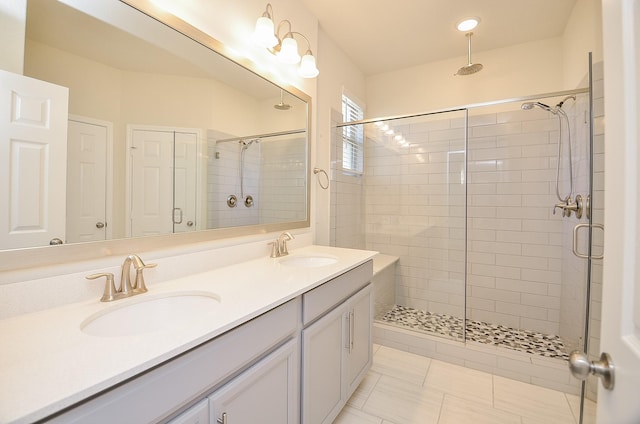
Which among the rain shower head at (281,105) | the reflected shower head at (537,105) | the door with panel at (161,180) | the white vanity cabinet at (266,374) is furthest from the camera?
the reflected shower head at (537,105)

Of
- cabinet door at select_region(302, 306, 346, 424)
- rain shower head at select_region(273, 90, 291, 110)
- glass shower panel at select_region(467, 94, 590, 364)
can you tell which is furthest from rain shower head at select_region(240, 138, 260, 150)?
glass shower panel at select_region(467, 94, 590, 364)

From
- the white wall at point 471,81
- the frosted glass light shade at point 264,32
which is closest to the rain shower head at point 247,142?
the frosted glass light shade at point 264,32

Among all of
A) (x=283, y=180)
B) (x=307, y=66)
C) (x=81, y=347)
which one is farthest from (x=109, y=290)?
(x=307, y=66)

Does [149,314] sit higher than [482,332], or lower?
higher

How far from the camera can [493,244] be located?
2732mm

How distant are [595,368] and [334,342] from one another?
108 centimetres

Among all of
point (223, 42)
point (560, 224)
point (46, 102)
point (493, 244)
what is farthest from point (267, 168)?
point (560, 224)

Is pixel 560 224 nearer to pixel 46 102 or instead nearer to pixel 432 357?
pixel 432 357

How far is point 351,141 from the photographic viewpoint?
2.94 meters

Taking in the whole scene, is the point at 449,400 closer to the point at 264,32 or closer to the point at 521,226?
the point at 521,226

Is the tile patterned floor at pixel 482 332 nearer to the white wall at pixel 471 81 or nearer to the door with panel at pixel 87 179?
the white wall at pixel 471 81

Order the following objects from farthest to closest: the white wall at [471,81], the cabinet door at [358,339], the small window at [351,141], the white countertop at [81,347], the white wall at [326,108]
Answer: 1. the small window at [351,141]
2. the white wall at [471,81]
3. the white wall at [326,108]
4. the cabinet door at [358,339]
5. the white countertop at [81,347]

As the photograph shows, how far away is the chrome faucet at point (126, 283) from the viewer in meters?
0.96

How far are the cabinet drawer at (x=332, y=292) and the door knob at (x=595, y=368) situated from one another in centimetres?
86
